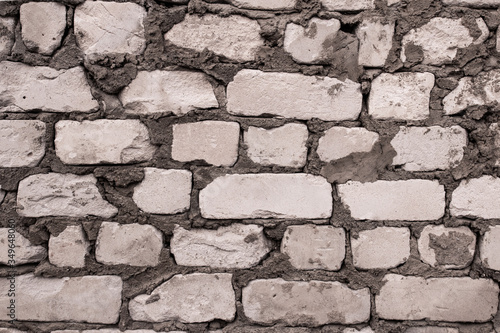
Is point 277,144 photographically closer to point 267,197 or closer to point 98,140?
point 267,197

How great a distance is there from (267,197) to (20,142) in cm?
112

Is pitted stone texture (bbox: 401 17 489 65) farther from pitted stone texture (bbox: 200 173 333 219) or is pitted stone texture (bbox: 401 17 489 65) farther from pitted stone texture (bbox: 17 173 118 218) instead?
pitted stone texture (bbox: 17 173 118 218)

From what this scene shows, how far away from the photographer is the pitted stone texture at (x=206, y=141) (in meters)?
1.81

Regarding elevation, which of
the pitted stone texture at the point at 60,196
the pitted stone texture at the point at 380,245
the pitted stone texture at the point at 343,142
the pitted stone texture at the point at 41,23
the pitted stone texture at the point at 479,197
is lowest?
the pitted stone texture at the point at 380,245

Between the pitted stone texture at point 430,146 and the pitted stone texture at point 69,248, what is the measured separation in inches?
57.5

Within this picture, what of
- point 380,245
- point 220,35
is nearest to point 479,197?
point 380,245

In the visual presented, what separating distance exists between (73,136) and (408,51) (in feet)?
5.09

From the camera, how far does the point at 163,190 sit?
5.96 ft

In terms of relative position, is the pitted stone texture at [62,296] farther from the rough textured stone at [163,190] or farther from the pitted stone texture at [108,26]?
the pitted stone texture at [108,26]

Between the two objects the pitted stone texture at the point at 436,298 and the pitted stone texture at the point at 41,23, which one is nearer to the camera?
the pitted stone texture at the point at 41,23

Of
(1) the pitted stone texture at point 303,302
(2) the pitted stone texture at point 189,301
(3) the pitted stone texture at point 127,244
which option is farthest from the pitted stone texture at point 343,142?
(3) the pitted stone texture at point 127,244

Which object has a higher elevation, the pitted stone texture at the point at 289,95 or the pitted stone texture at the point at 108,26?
the pitted stone texture at the point at 108,26

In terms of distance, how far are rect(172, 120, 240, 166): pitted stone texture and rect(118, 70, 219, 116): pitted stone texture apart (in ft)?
0.27

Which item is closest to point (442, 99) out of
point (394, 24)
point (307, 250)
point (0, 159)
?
point (394, 24)
